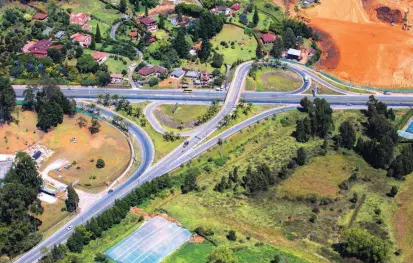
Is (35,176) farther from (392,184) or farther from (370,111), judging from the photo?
(370,111)

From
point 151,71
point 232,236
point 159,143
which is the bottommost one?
point 159,143

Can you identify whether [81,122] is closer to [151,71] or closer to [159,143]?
[159,143]

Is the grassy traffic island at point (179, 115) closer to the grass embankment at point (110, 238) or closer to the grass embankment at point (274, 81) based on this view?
the grass embankment at point (274, 81)

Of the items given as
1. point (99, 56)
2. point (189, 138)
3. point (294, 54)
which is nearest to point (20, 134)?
point (189, 138)

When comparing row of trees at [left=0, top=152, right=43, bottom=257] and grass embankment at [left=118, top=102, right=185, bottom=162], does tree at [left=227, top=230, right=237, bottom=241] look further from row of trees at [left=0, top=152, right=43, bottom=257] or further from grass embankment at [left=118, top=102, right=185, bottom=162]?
row of trees at [left=0, top=152, right=43, bottom=257]

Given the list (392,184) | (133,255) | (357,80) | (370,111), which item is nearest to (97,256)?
(133,255)

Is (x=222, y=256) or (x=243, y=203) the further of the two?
(x=243, y=203)

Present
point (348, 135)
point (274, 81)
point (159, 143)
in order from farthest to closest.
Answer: point (274, 81) < point (159, 143) < point (348, 135)
